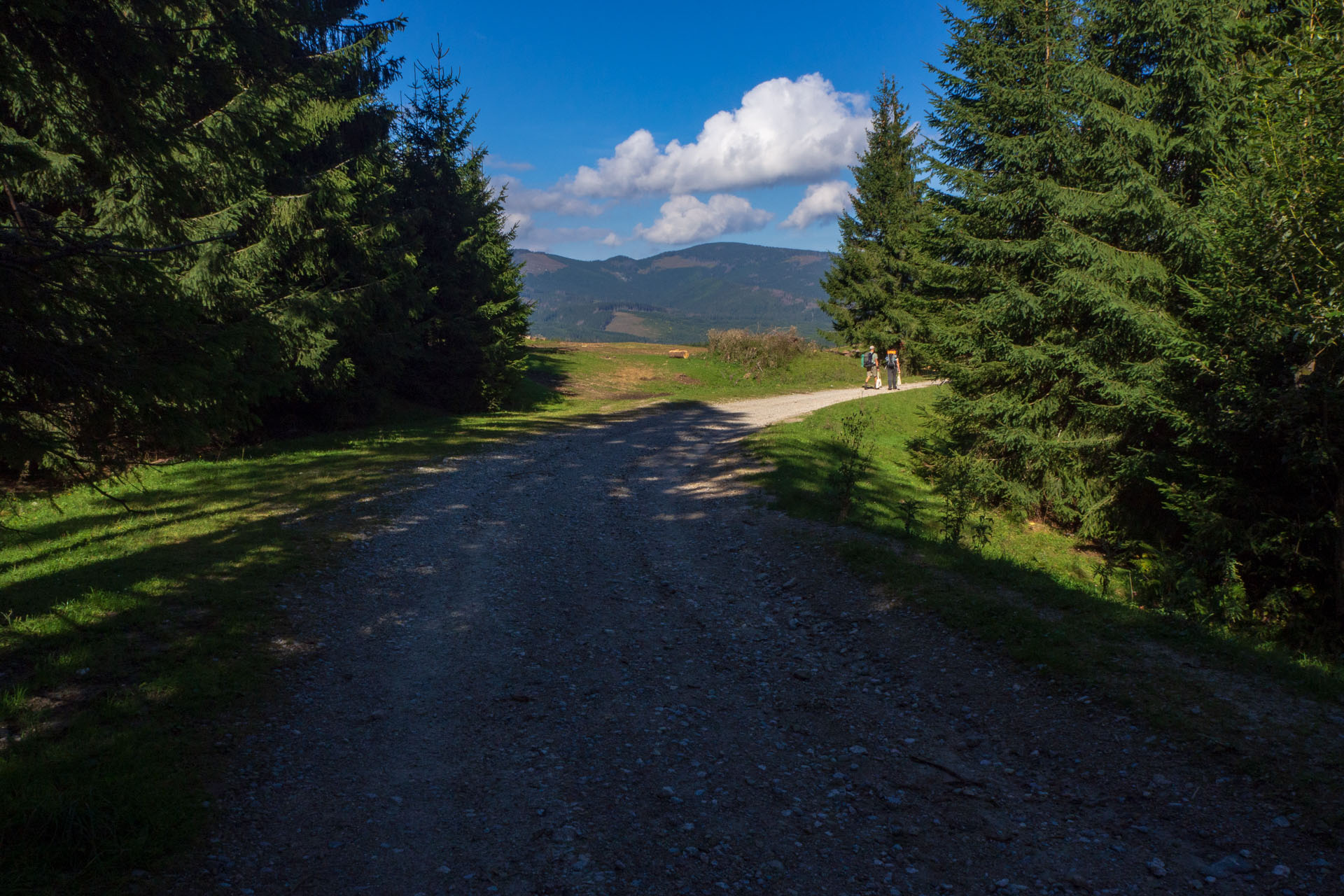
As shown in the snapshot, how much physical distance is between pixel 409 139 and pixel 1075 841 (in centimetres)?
2696

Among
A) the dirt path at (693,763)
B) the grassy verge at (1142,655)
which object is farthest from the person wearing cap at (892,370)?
the dirt path at (693,763)

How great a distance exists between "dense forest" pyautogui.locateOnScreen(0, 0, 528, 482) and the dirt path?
261cm

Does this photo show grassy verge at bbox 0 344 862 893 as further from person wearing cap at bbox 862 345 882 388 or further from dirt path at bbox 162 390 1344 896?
person wearing cap at bbox 862 345 882 388

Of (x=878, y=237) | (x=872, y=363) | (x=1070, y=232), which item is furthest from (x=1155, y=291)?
(x=878, y=237)

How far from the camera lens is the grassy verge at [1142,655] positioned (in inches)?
175

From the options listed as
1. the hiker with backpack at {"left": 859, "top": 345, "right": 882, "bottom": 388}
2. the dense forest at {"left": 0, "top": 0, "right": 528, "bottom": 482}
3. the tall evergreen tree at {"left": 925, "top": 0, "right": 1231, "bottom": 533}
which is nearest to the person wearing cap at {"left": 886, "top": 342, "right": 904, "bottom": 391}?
the hiker with backpack at {"left": 859, "top": 345, "right": 882, "bottom": 388}

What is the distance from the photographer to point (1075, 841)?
153 inches

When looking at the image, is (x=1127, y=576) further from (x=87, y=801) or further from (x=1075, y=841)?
(x=87, y=801)

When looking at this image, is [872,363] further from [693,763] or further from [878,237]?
[693,763]

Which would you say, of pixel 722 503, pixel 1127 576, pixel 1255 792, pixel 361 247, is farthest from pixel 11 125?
pixel 1127 576

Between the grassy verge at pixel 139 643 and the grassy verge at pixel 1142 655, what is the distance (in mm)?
6218

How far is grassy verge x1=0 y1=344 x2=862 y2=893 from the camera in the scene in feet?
12.1

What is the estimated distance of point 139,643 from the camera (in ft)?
19.4

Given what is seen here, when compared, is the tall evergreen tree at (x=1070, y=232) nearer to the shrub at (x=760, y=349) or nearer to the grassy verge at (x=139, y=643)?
the grassy verge at (x=139, y=643)
